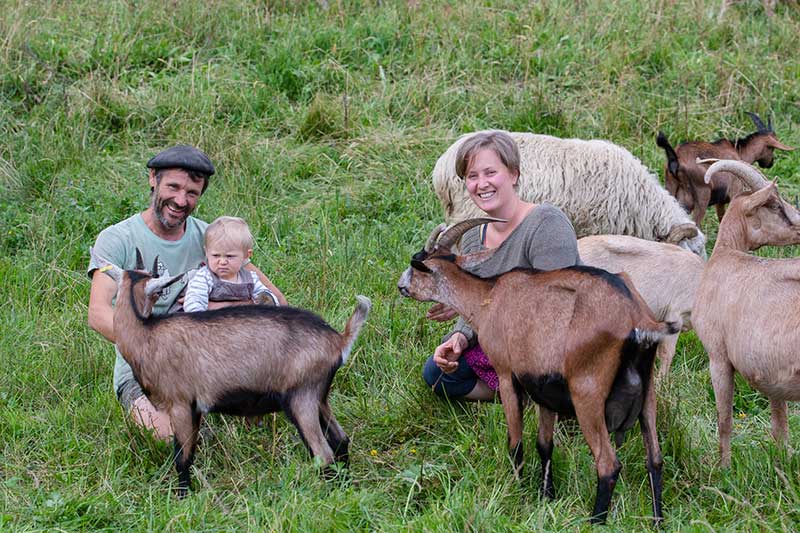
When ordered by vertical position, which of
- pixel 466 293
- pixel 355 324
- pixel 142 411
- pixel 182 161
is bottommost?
pixel 142 411

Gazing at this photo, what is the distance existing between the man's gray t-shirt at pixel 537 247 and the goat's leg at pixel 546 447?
631 millimetres

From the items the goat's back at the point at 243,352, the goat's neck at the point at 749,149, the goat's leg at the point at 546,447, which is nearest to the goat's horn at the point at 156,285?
the goat's back at the point at 243,352

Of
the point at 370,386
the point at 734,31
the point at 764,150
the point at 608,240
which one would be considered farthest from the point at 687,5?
the point at 370,386

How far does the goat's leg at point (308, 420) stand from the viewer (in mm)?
4300

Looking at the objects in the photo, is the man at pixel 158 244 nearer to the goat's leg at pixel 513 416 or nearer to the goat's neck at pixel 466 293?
the goat's neck at pixel 466 293

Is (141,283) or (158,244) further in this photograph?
(158,244)

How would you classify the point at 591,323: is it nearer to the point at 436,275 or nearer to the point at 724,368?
the point at 436,275

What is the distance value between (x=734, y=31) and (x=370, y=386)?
6.72 m

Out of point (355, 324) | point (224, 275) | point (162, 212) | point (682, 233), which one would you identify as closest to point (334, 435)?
point (355, 324)

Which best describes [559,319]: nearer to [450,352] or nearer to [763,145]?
[450,352]

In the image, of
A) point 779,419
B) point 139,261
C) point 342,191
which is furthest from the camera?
point 342,191

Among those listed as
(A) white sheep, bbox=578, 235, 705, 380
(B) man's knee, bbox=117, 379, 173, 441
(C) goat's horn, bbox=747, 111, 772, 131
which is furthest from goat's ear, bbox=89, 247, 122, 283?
(C) goat's horn, bbox=747, 111, 772, 131

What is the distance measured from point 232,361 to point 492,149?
1460 millimetres

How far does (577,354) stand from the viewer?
3955 mm
